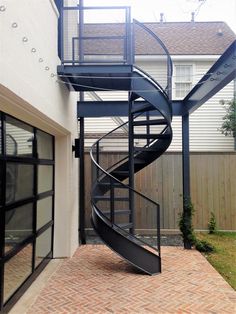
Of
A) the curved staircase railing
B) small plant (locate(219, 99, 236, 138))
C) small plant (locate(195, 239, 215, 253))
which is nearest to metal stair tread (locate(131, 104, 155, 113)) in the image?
the curved staircase railing

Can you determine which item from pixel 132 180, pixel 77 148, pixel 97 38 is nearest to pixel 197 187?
pixel 132 180

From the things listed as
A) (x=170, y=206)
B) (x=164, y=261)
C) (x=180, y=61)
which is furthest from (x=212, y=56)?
(x=164, y=261)

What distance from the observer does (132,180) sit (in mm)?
5820

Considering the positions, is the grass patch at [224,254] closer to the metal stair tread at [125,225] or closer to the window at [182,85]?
the metal stair tread at [125,225]

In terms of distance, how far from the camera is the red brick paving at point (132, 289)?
12.1ft

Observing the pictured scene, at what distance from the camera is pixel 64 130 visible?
543 cm

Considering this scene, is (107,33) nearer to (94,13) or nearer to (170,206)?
(94,13)

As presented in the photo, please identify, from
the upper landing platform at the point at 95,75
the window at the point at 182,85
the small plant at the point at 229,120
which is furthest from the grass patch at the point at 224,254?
the window at the point at 182,85

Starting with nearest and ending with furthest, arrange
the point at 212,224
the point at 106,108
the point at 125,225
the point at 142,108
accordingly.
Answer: the point at 125,225 < the point at 142,108 < the point at 106,108 < the point at 212,224

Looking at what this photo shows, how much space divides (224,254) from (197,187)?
2.12m

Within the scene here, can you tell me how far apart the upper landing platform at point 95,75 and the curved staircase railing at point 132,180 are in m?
0.20

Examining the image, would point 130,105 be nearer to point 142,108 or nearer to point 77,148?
point 142,108

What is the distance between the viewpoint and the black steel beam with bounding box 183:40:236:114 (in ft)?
13.3

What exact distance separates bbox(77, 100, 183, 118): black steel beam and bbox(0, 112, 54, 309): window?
1.30 m
